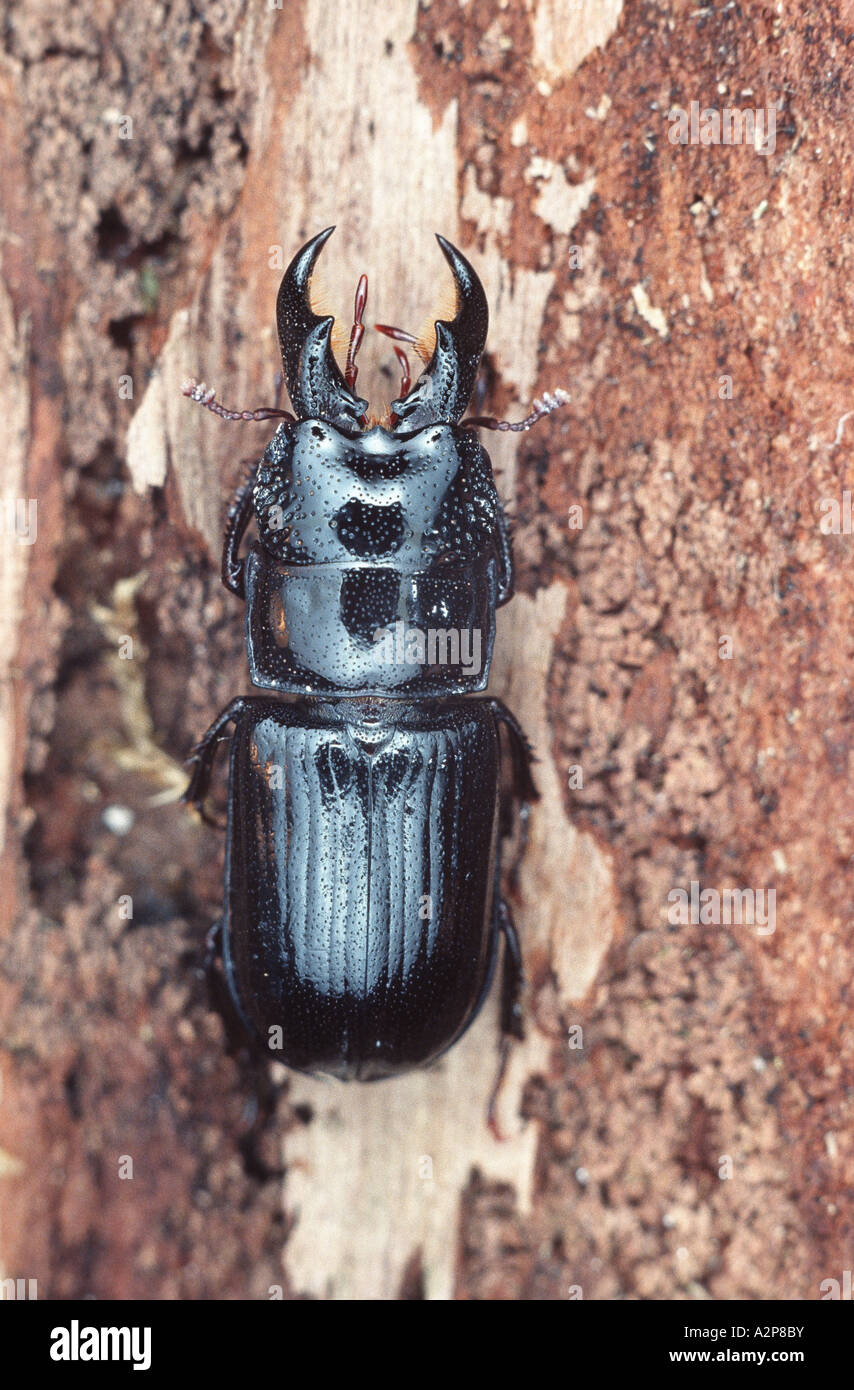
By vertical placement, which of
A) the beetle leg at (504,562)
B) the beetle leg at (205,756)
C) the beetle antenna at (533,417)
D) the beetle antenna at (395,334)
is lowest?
the beetle leg at (205,756)

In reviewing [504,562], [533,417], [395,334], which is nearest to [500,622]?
[504,562]

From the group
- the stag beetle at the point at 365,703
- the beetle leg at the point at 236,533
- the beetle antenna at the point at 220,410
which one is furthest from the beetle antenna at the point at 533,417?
the beetle leg at the point at 236,533

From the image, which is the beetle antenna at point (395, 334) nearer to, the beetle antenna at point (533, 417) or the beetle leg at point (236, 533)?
the beetle antenna at point (533, 417)

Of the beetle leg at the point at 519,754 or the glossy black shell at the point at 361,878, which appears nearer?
the glossy black shell at the point at 361,878

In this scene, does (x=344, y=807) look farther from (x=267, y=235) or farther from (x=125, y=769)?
(x=267, y=235)

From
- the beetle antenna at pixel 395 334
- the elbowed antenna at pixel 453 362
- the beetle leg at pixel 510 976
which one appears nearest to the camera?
the elbowed antenna at pixel 453 362

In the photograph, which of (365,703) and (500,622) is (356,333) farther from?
(365,703)
